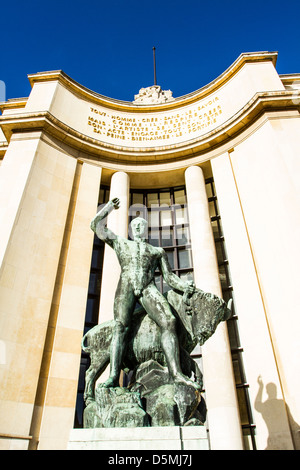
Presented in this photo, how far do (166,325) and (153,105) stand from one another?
1750 centimetres

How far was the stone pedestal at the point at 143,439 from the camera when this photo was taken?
3.78 meters

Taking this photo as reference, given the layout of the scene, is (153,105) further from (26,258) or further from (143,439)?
(143,439)

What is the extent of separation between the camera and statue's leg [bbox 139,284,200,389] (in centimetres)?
458

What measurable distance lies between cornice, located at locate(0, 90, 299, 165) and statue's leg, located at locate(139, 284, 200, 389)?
12.6 metres

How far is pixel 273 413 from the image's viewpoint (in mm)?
9344

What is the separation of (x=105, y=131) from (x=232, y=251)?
10431mm

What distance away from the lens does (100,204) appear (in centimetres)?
1752

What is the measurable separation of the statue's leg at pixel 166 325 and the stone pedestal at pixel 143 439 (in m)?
0.65

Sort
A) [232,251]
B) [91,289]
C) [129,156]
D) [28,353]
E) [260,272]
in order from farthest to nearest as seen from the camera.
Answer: [129,156] < [91,289] < [232,251] < [260,272] < [28,353]

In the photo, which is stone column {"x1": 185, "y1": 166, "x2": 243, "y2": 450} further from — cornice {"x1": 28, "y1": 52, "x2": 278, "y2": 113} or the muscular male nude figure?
cornice {"x1": 28, "y1": 52, "x2": 278, "y2": 113}

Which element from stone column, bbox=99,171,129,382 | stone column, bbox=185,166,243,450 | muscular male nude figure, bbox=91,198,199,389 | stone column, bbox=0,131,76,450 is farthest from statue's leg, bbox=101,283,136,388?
stone column, bbox=185,166,243,450

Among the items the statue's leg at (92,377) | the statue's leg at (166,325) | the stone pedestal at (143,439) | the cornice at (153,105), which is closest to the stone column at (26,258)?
the cornice at (153,105)
